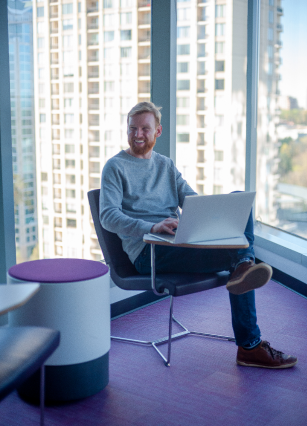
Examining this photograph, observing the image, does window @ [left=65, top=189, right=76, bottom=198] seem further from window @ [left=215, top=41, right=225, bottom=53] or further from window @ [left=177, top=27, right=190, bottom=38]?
window @ [left=215, top=41, right=225, bottom=53]

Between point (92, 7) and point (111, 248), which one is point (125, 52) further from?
point (111, 248)

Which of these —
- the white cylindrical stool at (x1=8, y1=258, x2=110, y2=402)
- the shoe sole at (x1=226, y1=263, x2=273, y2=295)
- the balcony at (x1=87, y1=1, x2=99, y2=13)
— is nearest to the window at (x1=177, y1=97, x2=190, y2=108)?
the balcony at (x1=87, y1=1, x2=99, y2=13)

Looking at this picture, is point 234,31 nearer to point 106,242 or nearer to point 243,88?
point 243,88

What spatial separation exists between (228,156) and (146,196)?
6.83ft

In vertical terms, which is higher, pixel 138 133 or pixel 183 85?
pixel 183 85

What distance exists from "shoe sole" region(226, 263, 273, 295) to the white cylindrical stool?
60 cm

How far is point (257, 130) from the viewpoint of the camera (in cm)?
438

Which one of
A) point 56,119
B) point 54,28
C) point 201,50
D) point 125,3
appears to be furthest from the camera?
point 201,50

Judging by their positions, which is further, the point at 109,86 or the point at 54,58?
the point at 109,86

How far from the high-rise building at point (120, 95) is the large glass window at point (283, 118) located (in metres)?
0.01

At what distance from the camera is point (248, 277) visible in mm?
2270

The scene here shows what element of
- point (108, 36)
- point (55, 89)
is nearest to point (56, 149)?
point (55, 89)

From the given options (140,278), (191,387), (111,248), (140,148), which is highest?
(140,148)

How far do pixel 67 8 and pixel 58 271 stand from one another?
1.70m
